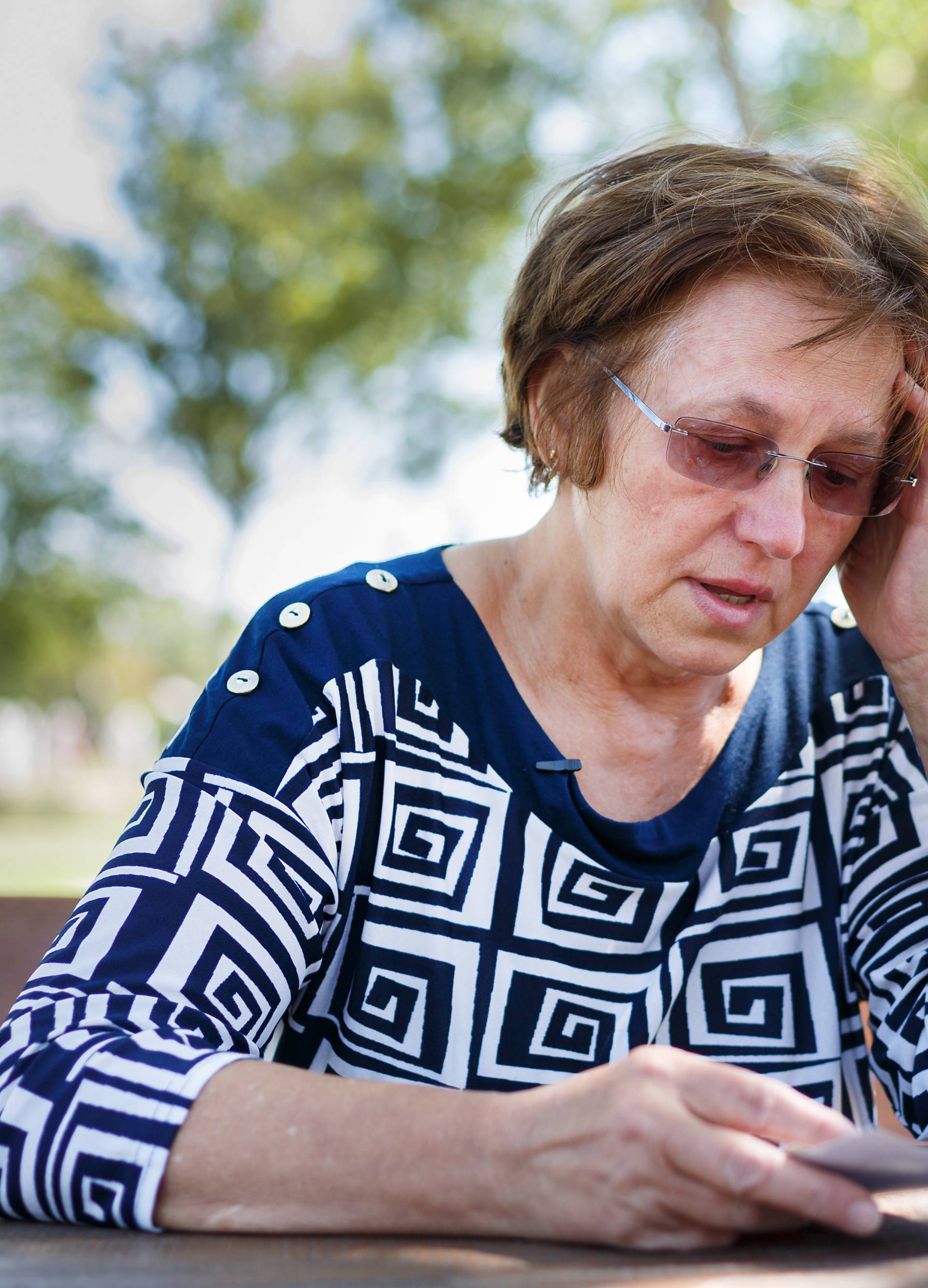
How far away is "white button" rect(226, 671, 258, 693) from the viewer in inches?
60.0

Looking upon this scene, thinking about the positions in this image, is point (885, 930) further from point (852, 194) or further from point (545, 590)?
point (852, 194)

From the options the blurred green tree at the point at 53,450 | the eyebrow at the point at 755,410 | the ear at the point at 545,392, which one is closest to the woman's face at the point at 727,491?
the eyebrow at the point at 755,410

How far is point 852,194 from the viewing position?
1.73m

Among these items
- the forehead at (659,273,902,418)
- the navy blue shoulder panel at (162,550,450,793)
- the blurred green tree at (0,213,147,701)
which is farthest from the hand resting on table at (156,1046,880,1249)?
the blurred green tree at (0,213,147,701)

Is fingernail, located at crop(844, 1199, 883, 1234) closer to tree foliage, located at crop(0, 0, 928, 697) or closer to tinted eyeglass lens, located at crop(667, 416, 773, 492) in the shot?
tinted eyeglass lens, located at crop(667, 416, 773, 492)

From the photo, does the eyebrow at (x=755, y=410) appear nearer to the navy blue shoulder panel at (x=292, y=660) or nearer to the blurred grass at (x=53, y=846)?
the navy blue shoulder panel at (x=292, y=660)

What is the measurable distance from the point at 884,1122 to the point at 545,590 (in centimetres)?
119

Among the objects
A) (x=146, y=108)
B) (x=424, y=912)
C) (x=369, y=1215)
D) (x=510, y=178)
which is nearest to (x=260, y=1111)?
(x=369, y=1215)

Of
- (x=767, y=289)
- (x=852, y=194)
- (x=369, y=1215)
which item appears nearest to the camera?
(x=369, y=1215)

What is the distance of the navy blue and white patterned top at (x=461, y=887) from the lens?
4.24 feet

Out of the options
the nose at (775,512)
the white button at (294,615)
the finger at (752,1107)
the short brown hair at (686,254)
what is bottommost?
the finger at (752,1107)

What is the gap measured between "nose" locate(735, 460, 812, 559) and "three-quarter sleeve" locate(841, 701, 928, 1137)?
503 millimetres

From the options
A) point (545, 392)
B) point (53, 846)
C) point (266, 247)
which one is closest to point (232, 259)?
point (266, 247)

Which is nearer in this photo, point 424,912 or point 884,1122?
point 424,912
